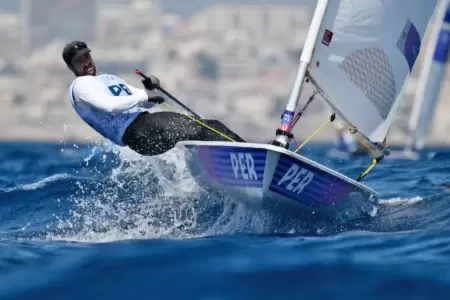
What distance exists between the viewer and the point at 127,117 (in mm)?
6375

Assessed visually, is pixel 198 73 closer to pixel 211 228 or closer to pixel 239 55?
pixel 239 55

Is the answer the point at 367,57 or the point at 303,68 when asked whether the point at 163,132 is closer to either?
the point at 303,68

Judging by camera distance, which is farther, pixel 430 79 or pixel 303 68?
pixel 430 79

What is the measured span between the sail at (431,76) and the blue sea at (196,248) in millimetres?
5532

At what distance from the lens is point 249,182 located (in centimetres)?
563

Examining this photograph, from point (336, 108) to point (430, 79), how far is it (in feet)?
26.8

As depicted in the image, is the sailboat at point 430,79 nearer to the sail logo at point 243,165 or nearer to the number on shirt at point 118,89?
the number on shirt at point 118,89

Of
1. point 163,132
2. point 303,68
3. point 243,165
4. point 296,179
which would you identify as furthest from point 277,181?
point 163,132

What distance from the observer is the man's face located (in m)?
6.26

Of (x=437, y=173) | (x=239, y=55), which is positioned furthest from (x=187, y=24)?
(x=437, y=173)

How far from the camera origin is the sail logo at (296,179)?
5516 mm

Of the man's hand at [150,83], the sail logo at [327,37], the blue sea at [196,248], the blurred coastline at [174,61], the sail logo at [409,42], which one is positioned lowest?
the blue sea at [196,248]

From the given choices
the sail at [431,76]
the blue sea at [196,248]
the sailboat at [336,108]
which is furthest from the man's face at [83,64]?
the sail at [431,76]

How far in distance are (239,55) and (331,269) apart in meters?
111
